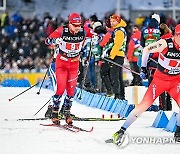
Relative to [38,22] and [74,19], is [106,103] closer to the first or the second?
[74,19]

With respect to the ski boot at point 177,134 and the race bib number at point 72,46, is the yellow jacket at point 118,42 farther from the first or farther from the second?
the ski boot at point 177,134

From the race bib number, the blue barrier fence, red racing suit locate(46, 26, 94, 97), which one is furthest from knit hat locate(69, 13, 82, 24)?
the blue barrier fence

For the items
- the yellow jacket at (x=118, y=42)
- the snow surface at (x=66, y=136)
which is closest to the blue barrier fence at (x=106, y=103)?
the snow surface at (x=66, y=136)

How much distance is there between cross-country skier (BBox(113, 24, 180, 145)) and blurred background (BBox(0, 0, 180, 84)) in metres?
12.2

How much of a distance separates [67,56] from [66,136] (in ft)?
5.36

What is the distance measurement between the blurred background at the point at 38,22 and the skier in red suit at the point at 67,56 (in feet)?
33.9

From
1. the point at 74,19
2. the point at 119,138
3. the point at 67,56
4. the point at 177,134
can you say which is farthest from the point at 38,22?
the point at 119,138

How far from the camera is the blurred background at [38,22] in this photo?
24.9 m

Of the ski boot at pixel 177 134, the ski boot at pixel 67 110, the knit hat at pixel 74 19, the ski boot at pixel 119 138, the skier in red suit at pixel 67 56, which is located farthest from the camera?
the ski boot at pixel 67 110

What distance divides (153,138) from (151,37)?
426cm

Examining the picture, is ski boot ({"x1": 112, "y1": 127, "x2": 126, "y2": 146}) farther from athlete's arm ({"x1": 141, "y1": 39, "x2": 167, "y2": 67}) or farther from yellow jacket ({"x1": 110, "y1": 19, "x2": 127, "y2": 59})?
yellow jacket ({"x1": 110, "y1": 19, "x2": 127, "y2": 59})

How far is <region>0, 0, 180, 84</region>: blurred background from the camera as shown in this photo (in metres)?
24.9

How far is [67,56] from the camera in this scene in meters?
10.9

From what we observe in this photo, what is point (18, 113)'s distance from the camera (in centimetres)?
1278
